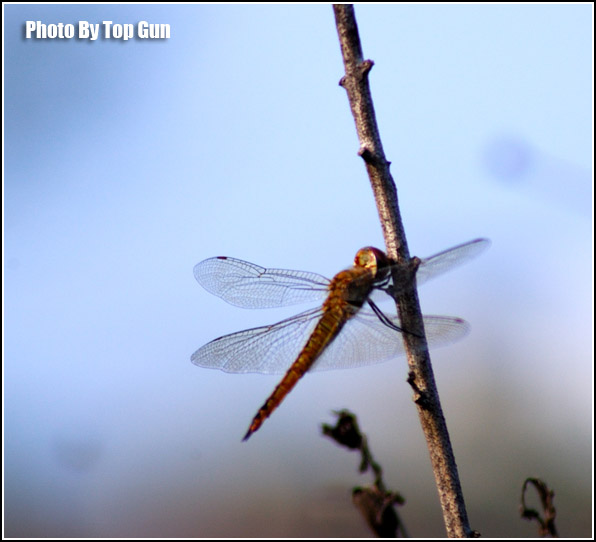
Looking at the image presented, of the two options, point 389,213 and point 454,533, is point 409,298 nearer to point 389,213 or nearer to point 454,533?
point 389,213

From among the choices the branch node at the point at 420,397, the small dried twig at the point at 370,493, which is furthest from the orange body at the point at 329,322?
the branch node at the point at 420,397

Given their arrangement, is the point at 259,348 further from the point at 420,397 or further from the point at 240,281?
the point at 420,397

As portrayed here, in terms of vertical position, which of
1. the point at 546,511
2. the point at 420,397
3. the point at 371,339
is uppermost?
the point at 371,339

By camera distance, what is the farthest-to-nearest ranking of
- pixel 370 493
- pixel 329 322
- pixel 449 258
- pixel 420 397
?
pixel 329 322 < pixel 449 258 < pixel 370 493 < pixel 420 397

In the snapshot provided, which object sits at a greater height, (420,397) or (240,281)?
(240,281)

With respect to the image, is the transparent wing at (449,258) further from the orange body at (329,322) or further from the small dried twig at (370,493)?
the small dried twig at (370,493)

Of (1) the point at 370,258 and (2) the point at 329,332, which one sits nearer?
(1) the point at 370,258

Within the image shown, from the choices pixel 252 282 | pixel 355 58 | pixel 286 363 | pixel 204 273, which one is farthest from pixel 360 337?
pixel 355 58

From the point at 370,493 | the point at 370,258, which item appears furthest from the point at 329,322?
the point at 370,493
